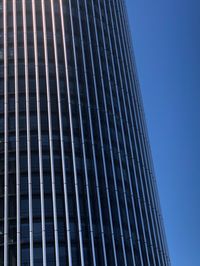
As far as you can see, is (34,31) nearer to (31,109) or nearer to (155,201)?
(31,109)

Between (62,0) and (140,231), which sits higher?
(62,0)

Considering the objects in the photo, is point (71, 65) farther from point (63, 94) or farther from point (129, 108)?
point (129, 108)

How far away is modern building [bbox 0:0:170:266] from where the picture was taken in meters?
58.0

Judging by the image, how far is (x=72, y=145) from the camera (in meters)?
65.1

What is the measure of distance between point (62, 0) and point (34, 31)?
904cm

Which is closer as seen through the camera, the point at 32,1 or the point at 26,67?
the point at 26,67

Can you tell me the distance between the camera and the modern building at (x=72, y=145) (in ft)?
190

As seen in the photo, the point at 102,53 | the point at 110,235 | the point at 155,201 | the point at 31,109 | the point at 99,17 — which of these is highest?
the point at 99,17

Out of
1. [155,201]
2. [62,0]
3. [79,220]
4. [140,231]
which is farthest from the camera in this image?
[62,0]

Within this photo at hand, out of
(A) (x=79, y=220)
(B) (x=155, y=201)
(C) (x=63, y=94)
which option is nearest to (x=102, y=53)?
(C) (x=63, y=94)

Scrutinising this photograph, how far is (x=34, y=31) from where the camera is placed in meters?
74.2

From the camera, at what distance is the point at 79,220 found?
58.9 m

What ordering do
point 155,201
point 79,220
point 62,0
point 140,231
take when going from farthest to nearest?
1. point 62,0
2. point 155,201
3. point 140,231
4. point 79,220

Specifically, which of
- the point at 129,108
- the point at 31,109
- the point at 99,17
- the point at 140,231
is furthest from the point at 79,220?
the point at 99,17
